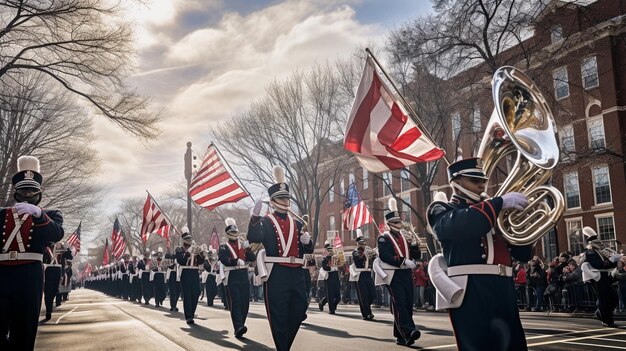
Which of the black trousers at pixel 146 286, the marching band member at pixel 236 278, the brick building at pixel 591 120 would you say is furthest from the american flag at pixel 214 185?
the brick building at pixel 591 120

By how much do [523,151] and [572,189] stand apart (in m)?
32.0

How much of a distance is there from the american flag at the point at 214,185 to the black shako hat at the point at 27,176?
509cm

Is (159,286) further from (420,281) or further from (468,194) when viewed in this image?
(468,194)

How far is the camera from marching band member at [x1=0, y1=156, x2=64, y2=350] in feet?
21.9

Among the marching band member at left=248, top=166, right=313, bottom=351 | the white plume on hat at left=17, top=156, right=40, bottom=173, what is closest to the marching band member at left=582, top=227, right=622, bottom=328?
the marching band member at left=248, top=166, right=313, bottom=351

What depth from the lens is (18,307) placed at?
669cm

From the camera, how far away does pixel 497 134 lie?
500 centimetres

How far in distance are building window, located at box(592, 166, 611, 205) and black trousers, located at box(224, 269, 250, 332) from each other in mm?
25485

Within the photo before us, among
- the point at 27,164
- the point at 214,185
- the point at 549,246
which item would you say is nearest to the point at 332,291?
the point at 214,185

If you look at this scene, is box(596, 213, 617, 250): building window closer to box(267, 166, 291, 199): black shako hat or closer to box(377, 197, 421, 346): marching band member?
box(377, 197, 421, 346): marching band member

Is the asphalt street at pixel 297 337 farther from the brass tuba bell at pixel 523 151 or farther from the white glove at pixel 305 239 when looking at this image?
the brass tuba bell at pixel 523 151

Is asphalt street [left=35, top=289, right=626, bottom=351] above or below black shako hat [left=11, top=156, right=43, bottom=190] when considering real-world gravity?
below

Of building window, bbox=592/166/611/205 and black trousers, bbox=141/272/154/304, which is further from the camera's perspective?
building window, bbox=592/166/611/205

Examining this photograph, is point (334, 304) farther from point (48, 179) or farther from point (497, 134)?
point (48, 179)
